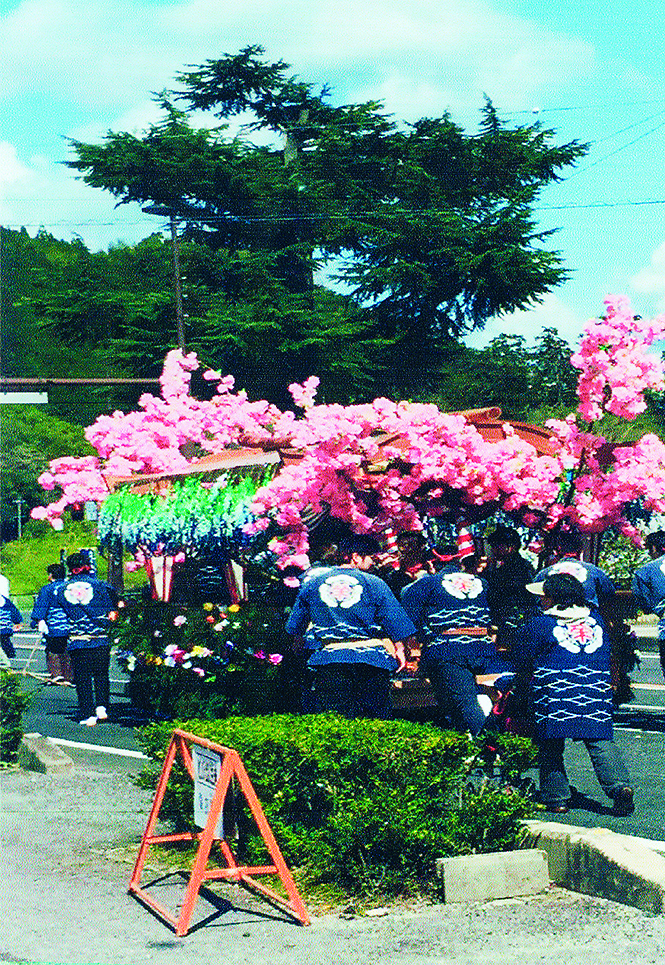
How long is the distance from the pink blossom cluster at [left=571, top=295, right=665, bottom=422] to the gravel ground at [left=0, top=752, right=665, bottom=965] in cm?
599

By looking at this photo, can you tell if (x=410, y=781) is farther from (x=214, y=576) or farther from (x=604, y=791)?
(x=214, y=576)

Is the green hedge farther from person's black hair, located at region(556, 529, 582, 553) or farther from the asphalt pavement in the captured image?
person's black hair, located at region(556, 529, 582, 553)

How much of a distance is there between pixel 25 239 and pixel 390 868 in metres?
86.6

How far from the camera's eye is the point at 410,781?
293 inches

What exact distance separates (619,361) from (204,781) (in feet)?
21.0

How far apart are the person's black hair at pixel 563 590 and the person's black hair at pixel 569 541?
3499mm

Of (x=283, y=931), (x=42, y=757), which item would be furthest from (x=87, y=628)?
(x=283, y=931)

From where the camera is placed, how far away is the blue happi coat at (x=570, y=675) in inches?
360

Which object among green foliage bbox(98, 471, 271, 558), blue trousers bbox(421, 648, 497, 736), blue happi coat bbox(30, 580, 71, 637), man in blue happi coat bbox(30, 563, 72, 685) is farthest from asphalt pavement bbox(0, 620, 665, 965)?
man in blue happi coat bbox(30, 563, 72, 685)

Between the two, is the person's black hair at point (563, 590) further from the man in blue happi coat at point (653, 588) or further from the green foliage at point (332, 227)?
the green foliage at point (332, 227)

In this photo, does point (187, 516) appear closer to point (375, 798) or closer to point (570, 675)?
point (570, 675)

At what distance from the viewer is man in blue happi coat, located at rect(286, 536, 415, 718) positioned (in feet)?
29.7

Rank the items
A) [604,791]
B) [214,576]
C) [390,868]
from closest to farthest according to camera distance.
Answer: [390,868]
[604,791]
[214,576]

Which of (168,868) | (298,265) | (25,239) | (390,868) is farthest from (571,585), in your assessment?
(25,239)
